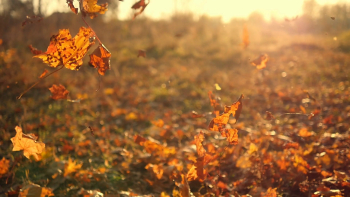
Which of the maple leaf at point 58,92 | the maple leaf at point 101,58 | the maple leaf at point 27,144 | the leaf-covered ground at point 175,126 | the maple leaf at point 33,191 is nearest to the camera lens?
the maple leaf at point 101,58

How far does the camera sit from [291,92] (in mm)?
5086

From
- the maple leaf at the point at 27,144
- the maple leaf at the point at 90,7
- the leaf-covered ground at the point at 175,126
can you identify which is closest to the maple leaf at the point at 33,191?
the leaf-covered ground at the point at 175,126

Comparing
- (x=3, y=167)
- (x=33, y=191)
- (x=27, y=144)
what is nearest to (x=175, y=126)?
(x=3, y=167)

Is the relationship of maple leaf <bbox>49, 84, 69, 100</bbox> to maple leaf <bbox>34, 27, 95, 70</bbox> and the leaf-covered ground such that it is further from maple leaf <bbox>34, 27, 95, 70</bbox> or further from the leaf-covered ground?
the leaf-covered ground

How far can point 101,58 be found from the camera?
4.61 ft

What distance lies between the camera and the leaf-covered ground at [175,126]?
6.95 feet

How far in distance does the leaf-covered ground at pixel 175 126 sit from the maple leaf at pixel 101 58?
0.66m

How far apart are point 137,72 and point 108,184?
4897mm

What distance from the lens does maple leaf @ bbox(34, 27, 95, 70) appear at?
4.53ft

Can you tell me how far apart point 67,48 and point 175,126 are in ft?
8.35

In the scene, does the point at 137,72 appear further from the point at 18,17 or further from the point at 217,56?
the point at 18,17

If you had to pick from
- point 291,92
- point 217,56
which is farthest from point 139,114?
point 217,56

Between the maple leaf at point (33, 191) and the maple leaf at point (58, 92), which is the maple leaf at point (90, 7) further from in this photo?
the maple leaf at point (33, 191)

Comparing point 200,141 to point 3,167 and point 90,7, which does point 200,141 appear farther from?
point 3,167
